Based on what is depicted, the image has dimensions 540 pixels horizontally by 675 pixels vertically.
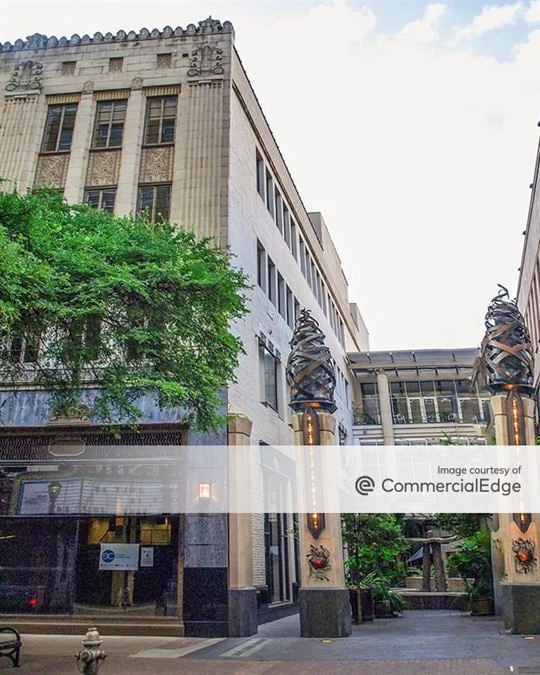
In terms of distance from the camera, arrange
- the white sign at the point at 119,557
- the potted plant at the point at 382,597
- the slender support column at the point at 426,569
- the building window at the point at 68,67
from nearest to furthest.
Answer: the white sign at the point at 119,557 < the potted plant at the point at 382,597 < the building window at the point at 68,67 < the slender support column at the point at 426,569

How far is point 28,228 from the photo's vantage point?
1091 cm

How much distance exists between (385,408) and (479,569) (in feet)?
75.9

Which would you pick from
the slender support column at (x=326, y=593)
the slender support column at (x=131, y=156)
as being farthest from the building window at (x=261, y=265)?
the slender support column at (x=326, y=593)

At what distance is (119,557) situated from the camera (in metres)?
15.1

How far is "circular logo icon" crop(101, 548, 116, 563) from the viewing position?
1507 cm

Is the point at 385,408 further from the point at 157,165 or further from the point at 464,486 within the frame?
the point at 157,165

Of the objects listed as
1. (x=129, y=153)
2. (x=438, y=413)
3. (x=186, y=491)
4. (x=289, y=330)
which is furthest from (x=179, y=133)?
(x=438, y=413)

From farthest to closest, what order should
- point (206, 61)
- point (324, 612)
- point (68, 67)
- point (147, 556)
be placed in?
point (68, 67) < point (206, 61) < point (147, 556) < point (324, 612)

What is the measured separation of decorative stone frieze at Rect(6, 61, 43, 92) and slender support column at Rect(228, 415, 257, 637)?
42.3 ft

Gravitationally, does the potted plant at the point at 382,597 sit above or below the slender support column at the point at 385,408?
below

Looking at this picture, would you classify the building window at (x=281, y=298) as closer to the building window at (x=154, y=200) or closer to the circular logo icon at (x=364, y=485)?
the building window at (x=154, y=200)

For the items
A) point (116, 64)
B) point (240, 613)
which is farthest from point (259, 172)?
point (240, 613)

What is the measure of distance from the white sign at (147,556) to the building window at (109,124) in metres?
11.6

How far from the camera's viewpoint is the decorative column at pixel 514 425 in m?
13.1
